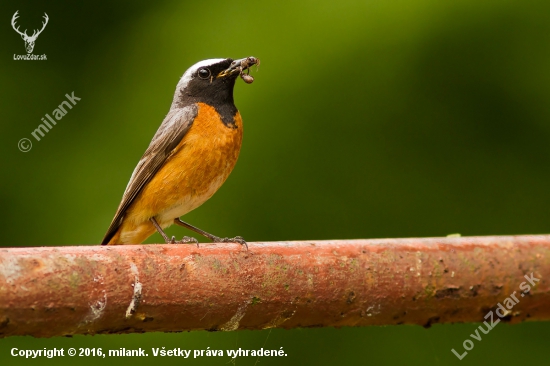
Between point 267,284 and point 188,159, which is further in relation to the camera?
point 188,159

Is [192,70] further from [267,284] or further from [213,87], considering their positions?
[267,284]

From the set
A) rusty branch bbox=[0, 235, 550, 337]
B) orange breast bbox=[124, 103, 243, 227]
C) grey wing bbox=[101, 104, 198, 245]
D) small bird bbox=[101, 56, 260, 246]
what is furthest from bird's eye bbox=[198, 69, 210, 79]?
rusty branch bbox=[0, 235, 550, 337]

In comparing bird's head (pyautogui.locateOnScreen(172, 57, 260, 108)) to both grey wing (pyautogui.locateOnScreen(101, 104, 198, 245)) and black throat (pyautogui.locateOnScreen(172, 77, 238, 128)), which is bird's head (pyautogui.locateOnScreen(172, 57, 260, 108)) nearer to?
black throat (pyautogui.locateOnScreen(172, 77, 238, 128))

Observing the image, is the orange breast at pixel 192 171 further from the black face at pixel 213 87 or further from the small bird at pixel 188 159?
the black face at pixel 213 87

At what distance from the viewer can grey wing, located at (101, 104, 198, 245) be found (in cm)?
364

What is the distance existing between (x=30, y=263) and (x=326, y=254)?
92 cm

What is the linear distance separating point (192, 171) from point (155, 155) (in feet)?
0.89

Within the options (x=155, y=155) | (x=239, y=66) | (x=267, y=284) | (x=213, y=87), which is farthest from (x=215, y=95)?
(x=267, y=284)

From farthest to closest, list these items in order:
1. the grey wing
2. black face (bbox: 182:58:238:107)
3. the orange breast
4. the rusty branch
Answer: black face (bbox: 182:58:238:107) < the grey wing < the orange breast < the rusty branch

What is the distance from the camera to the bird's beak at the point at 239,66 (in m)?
3.76

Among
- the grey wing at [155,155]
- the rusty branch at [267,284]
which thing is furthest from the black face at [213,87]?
the rusty branch at [267,284]

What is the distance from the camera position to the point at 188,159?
355 centimetres

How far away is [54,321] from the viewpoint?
1903 mm

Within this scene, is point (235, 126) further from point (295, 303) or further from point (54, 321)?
point (54, 321)
